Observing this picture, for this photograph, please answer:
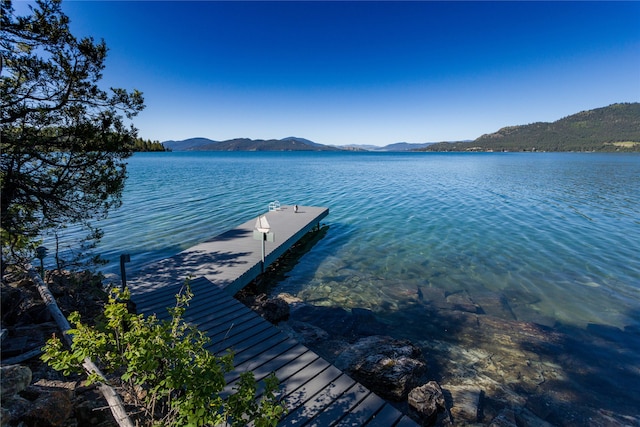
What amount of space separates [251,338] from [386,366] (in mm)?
2909

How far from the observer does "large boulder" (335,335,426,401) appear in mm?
5859

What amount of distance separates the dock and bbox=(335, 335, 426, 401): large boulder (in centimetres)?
128

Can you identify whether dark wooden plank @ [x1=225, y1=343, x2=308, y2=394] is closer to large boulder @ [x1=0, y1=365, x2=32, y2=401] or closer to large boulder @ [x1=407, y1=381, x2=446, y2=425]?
large boulder @ [x1=407, y1=381, x2=446, y2=425]

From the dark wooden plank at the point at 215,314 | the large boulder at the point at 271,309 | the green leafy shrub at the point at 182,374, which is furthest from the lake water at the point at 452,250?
the green leafy shrub at the point at 182,374

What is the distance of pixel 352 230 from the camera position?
18.0 meters

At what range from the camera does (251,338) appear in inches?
238

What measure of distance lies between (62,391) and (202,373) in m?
2.58

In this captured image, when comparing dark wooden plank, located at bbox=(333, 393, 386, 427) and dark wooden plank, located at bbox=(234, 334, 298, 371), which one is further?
dark wooden plank, located at bbox=(234, 334, 298, 371)

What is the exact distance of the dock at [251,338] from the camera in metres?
4.31

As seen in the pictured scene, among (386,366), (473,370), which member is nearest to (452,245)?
(473,370)

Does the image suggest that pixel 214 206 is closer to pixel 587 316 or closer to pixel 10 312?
pixel 10 312

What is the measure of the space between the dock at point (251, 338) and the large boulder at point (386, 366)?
1275 mm

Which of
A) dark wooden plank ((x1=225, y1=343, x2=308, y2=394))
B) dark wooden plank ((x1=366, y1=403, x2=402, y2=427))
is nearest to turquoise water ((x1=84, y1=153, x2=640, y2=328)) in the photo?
dark wooden plank ((x1=225, y1=343, x2=308, y2=394))

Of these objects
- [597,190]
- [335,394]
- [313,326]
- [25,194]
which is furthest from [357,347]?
[597,190]
